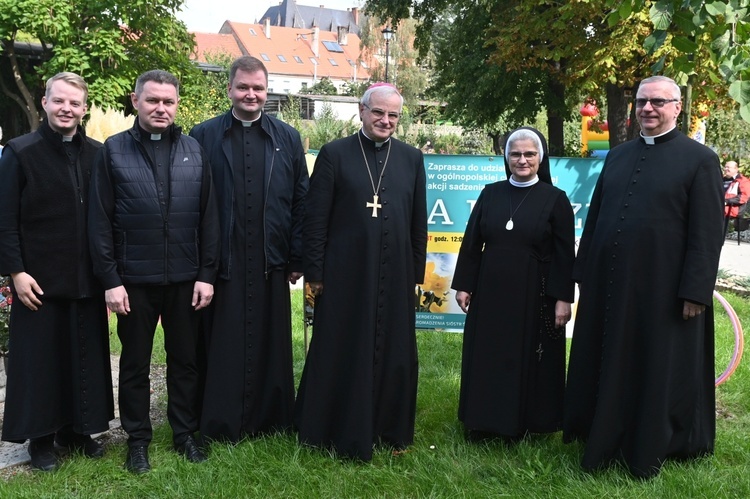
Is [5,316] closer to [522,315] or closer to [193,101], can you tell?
[522,315]

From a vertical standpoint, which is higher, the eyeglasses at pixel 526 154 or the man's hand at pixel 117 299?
the eyeglasses at pixel 526 154

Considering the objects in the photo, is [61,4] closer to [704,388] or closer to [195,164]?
[195,164]

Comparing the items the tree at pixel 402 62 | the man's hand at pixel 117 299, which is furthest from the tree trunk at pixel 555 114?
the tree at pixel 402 62

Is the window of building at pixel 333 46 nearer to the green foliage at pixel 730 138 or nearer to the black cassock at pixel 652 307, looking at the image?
the green foliage at pixel 730 138

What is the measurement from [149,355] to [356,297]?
1213 mm

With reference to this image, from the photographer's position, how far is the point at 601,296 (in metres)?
4.29

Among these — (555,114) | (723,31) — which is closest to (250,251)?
(723,31)

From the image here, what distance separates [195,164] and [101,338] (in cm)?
112

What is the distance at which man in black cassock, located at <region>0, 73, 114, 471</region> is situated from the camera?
405cm

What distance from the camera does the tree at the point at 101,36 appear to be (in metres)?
13.9

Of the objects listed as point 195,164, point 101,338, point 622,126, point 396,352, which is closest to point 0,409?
point 101,338

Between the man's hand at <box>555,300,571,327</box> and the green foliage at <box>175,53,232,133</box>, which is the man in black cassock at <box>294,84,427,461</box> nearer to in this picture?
the man's hand at <box>555,300,571,327</box>

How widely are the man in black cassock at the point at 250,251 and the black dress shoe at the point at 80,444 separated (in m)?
0.61

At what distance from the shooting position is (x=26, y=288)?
13.2 feet
